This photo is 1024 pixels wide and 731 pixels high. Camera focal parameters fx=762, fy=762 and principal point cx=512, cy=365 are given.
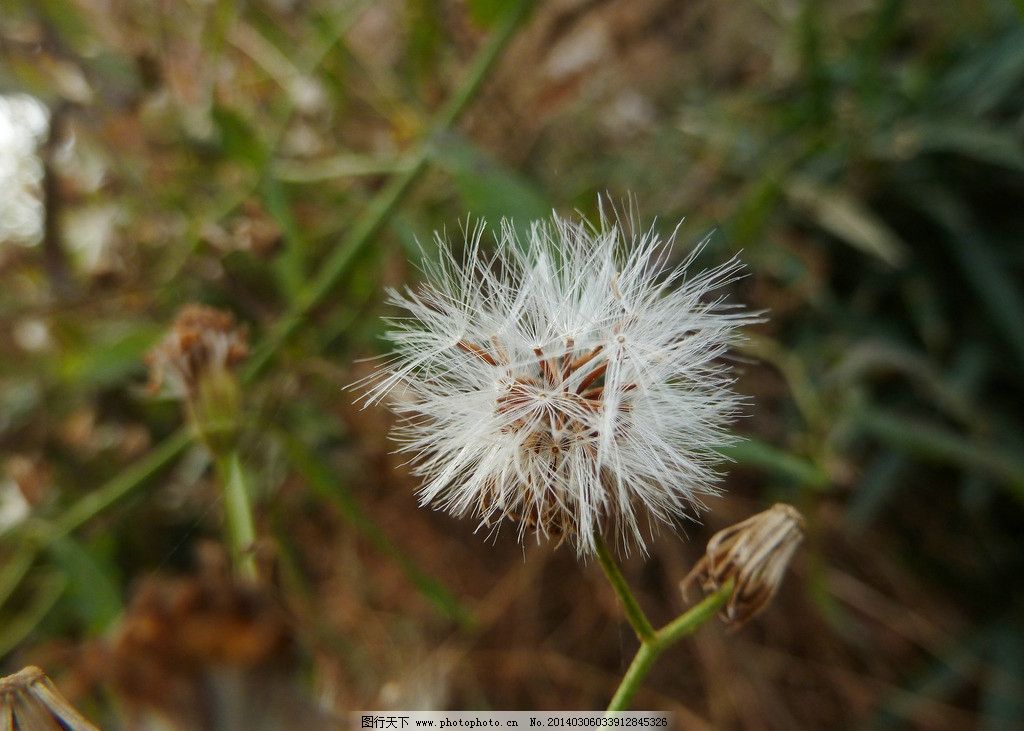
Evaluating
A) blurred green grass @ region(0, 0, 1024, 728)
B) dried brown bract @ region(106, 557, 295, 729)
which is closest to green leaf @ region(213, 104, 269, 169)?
blurred green grass @ region(0, 0, 1024, 728)

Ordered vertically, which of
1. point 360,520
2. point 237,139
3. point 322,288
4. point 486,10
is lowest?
point 360,520

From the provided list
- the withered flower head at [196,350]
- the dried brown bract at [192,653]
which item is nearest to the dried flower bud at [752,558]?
the dried brown bract at [192,653]

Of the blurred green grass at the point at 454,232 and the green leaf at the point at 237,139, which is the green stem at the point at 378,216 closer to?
the blurred green grass at the point at 454,232

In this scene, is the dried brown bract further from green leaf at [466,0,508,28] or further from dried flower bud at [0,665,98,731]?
green leaf at [466,0,508,28]

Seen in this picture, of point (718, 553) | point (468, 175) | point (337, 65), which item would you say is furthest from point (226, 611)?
point (337, 65)

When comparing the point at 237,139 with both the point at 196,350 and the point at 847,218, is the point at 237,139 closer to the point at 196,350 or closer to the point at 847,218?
the point at 196,350

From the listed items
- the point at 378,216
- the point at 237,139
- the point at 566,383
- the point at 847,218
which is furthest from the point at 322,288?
the point at 847,218
